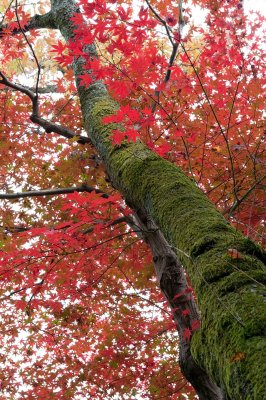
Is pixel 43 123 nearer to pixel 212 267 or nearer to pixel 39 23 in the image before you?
pixel 39 23

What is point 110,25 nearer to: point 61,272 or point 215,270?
point 215,270

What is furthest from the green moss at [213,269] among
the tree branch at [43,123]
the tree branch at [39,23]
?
the tree branch at [39,23]

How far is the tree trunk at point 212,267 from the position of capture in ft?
4.25

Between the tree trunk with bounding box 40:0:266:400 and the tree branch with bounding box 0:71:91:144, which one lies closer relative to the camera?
the tree trunk with bounding box 40:0:266:400

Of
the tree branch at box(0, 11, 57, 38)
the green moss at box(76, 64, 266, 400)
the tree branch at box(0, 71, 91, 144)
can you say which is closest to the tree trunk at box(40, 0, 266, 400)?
the green moss at box(76, 64, 266, 400)

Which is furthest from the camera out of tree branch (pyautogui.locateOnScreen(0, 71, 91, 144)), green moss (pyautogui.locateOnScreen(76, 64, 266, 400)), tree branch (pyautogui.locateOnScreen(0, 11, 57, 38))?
tree branch (pyautogui.locateOnScreen(0, 11, 57, 38))

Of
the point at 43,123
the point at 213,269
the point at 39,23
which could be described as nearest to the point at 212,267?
the point at 213,269

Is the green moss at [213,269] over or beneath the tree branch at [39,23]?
beneath

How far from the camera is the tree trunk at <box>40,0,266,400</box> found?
1.29 m

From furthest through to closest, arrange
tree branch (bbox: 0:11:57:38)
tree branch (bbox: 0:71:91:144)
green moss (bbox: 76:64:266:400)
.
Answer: tree branch (bbox: 0:11:57:38), tree branch (bbox: 0:71:91:144), green moss (bbox: 76:64:266:400)

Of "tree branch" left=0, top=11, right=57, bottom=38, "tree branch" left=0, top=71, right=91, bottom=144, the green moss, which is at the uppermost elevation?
"tree branch" left=0, top=11, right=57, bottom=38

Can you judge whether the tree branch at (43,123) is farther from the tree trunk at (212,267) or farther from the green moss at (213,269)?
the green moss at (213,269)

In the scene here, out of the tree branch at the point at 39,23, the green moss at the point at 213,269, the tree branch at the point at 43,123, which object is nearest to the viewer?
the green moss at the point at 213,269

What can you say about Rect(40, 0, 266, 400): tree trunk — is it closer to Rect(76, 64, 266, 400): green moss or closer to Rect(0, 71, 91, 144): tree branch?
Rect(76, 64, 266, 400): green moss
